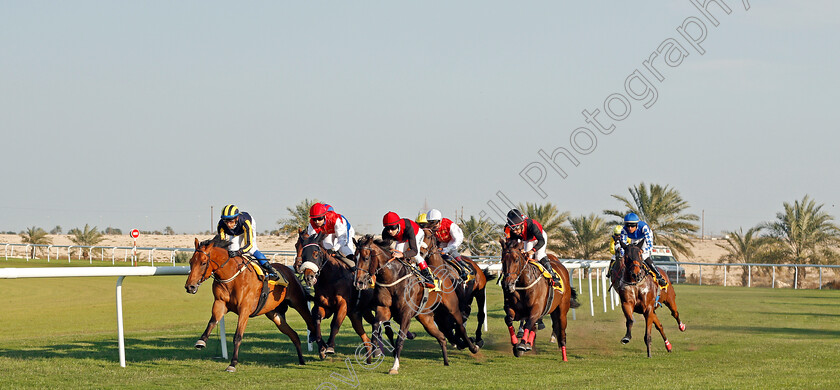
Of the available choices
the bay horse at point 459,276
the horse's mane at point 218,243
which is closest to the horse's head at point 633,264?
the bay horse at point 459,276

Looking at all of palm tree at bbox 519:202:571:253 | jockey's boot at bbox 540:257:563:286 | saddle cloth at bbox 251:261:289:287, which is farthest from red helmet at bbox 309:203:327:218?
palm tree at bbox 519:202:571:253

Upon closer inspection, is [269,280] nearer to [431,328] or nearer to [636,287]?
[431,328]

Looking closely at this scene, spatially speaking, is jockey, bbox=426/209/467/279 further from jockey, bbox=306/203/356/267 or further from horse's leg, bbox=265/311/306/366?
horse's leg, bbox=265/311/306/366

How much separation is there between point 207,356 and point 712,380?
19.0ft

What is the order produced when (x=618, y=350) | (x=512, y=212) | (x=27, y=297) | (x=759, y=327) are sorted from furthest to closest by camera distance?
(x=27, y=297), (x=759, y=327), (x=618, y=350), (x=512, y=212)

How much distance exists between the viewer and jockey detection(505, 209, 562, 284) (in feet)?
36.2

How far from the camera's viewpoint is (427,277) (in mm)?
10164

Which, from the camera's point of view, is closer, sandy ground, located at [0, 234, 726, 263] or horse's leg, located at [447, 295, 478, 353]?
horse's leg, located at [447, 295, 478, 353]

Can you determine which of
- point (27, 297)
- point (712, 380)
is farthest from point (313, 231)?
point (27, 297)

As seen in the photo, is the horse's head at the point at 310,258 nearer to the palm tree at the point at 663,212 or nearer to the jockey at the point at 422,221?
the jockey at the point at 422,221

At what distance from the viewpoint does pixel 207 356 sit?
34.4ft

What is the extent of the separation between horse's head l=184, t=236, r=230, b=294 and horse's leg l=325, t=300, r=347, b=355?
1.45 m

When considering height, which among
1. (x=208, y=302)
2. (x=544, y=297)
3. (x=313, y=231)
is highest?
(x=313, y=231)

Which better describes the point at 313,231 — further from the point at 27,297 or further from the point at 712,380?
the point at 27,297
